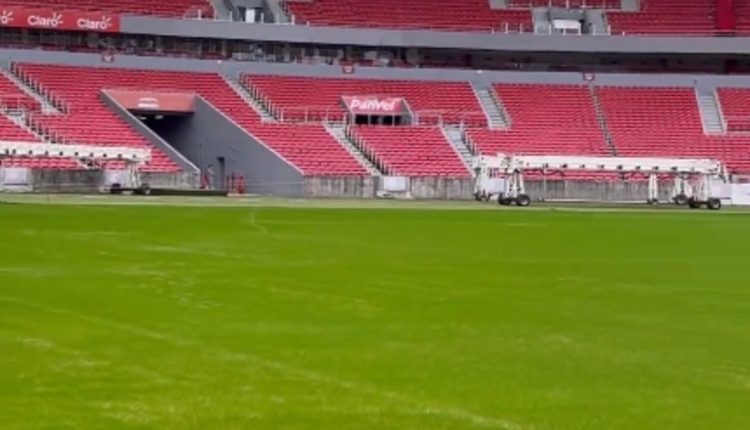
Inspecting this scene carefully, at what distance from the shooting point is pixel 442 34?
89438mm

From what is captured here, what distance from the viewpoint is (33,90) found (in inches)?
3051

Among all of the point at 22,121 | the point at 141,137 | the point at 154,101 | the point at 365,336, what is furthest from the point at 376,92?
the point at 365,336

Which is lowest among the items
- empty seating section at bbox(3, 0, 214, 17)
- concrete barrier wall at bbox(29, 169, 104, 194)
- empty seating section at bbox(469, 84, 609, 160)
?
concrete barrier wall at bbox(29, 169, 104, 194)

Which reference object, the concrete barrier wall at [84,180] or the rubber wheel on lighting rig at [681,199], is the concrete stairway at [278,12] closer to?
the concrete barrier wall at [84,180]

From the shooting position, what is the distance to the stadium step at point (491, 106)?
8650cm

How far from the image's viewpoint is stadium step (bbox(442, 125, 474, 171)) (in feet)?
265

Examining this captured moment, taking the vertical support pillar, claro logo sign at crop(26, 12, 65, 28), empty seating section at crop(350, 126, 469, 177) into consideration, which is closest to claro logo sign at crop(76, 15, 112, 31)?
claro logo sign at crop(26, 12, 65, 28)

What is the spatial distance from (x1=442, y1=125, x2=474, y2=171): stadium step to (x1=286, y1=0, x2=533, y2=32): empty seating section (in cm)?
942

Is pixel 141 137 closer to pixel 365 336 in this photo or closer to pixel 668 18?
pixel 668 18

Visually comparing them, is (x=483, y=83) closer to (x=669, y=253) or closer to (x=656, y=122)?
(x=656, y=122)

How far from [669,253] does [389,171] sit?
4615cm

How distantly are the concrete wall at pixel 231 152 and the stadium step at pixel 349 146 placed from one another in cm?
551

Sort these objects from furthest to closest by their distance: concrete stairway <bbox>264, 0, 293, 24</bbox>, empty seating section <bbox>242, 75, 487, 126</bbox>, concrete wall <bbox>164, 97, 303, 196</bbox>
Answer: concrete stairway <bbox>264, 0, 293, 24</bbox> → empty seating section <bbox>242, 75, 487, 126</bbox> → concrete wall <bbox>164, 97, 303, 196</bbox>

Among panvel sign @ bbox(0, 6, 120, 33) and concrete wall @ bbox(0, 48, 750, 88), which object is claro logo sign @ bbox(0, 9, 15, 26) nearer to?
panvel sign @ bbox(0, 6, 120, 33)
